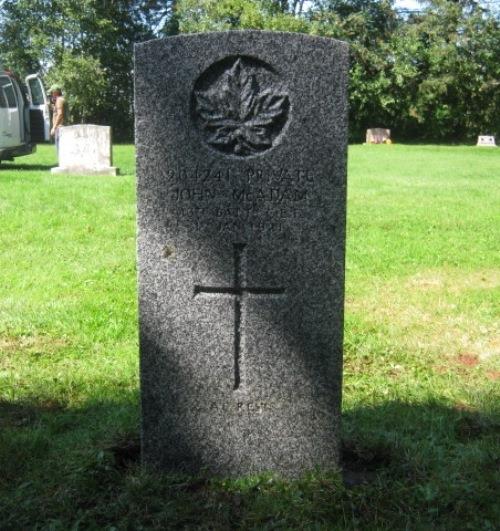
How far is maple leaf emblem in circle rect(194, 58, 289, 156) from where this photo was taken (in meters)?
3.15

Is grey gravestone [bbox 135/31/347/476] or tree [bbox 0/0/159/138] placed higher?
tree [bbox 0/0/159/138]

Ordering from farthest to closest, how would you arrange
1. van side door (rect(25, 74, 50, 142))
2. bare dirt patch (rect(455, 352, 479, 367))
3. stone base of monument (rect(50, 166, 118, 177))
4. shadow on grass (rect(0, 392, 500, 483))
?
van side door (rect(25, 74, 50, 142)) < stone base of monument (rect(50, 166, 118, 177)) < bare dirt patch (rect(455, 352, 479, 367)) < shadow on grass (rect(0, 392, 500, 483))

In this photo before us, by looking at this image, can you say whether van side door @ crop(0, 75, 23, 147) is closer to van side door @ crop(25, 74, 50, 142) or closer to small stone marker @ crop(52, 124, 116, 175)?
van side door @ crop(25, 74, 50, 142)

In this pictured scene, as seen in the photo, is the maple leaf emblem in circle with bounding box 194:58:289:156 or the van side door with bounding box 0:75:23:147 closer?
the maple leaf emblem in circle with bounding box 194:58:289:156

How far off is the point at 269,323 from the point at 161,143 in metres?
0.87

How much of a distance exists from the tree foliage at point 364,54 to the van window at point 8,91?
20260mm

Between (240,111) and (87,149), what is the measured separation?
12.4 m

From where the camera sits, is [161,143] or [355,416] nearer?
[161,143]

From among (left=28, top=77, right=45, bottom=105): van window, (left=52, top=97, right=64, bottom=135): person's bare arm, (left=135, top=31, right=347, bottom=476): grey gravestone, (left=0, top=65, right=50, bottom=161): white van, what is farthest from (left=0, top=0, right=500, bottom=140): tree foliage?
(left=135, top=31, right=347, bottom=476): grey gravestone

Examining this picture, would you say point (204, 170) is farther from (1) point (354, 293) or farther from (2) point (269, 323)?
(1) point (354, 293)

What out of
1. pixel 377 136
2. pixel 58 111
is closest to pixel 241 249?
pixel 58 111

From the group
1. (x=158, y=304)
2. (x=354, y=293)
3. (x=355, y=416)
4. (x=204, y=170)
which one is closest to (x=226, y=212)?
(x=204, y=170)

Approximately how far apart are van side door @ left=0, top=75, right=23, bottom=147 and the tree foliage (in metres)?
20.3

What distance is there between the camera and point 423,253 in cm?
816
